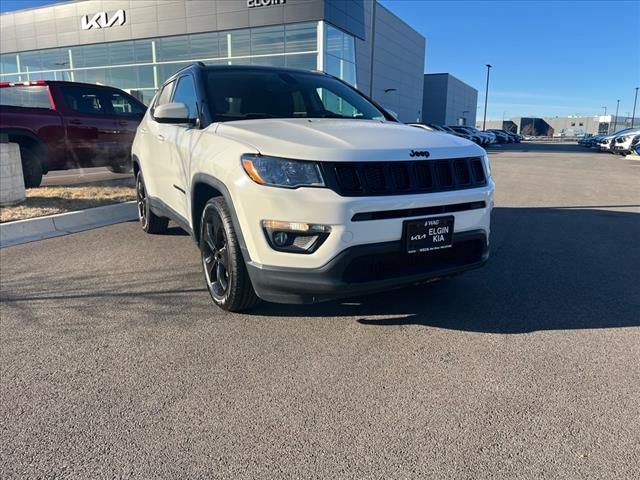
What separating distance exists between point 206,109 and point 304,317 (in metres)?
1.77

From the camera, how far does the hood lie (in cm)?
288

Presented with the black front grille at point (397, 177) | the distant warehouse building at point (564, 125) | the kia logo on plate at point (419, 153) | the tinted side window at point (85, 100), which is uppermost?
the distant warehouse building at point (564, 125)

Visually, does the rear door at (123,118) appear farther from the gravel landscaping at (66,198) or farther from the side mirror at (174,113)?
the side mirror at (174,113)

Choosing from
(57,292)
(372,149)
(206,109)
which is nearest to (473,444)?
(372,149)

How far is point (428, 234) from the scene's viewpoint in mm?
3059

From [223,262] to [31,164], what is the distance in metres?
6.61

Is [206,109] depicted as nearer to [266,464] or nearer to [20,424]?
[20,424]

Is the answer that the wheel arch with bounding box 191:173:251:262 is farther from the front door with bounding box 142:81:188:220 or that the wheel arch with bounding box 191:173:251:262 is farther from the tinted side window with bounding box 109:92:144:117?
the tinted side window with bounding box 109:92:144:117

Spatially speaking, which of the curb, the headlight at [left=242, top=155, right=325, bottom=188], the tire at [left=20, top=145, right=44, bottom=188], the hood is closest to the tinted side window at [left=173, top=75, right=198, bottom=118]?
the hood

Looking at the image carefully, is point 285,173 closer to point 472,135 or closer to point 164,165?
point 164,165

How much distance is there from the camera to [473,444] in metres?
2.20

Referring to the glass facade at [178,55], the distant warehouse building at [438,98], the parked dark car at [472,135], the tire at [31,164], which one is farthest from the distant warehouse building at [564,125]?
the tire at [31,164]

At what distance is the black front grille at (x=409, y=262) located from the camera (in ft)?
9.65

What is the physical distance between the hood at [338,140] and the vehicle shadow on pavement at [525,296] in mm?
1170
